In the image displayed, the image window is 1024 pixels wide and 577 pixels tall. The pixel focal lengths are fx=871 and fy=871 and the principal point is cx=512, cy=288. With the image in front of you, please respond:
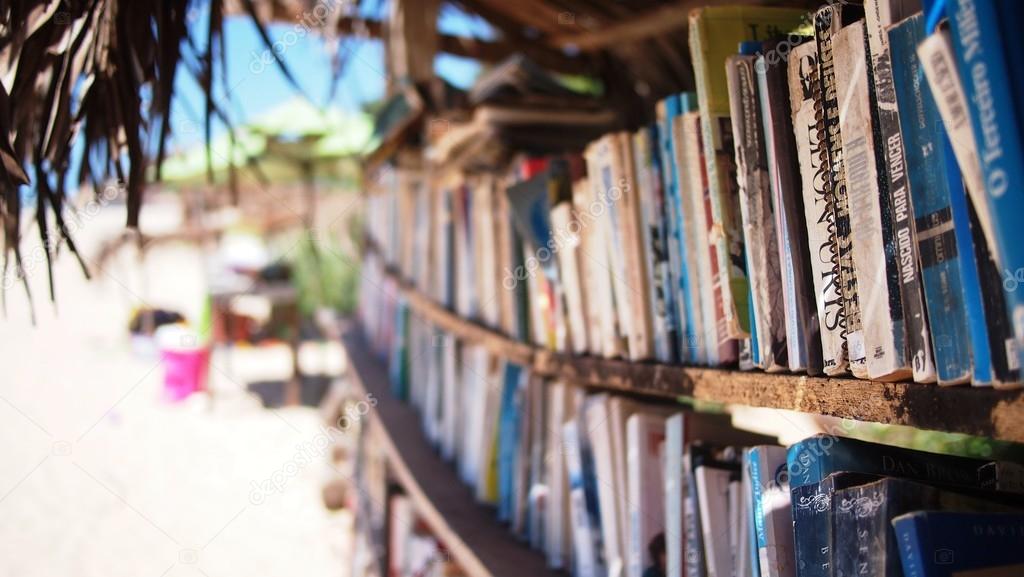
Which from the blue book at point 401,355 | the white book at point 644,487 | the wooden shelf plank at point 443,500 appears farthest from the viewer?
the blue book at point 401,355

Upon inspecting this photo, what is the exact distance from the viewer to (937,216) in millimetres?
708

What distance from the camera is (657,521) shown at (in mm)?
1286

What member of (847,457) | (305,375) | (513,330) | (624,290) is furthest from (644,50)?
(305,375)

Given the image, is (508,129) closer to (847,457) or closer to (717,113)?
(717,113)

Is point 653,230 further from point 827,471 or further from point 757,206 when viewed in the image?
point 827,471

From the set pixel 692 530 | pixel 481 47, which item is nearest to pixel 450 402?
pixel 692 530

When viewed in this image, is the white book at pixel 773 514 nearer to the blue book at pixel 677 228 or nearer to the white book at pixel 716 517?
the white book at pixel 716 517

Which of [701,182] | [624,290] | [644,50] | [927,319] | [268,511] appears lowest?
[268,511]

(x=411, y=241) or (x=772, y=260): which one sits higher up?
(x=411, y=241)

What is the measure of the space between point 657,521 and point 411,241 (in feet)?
6.36

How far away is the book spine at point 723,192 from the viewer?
1.04 meters

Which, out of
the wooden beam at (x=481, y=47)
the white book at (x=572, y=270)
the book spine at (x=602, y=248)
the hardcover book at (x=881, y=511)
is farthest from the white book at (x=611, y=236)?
the wooden beam at (x=481, y=47)

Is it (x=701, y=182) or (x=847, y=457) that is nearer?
(x=847, y=457)

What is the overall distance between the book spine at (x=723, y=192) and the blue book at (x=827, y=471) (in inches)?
7.5
